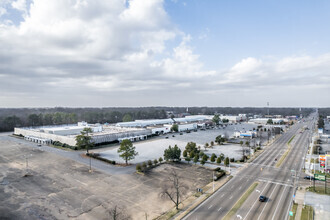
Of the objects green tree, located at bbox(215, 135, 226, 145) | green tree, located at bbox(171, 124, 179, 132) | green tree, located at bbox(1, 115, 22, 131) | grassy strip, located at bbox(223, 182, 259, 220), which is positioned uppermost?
green tree, located at bbox(1, 115, 22, 131)

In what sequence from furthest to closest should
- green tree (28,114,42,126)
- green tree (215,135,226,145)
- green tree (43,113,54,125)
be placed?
green tree (43,113,54,125) → green tree (28,114,42,126) → green tree (215,135,226,145)

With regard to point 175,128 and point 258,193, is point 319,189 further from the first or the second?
point 175,128

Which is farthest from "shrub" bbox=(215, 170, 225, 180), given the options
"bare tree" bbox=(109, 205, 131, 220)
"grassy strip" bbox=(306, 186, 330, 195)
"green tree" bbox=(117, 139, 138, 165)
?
"green tree" bbox=(117, 139, 138, 165)

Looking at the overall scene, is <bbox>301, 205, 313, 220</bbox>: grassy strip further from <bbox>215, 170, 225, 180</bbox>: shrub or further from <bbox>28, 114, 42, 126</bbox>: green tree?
<bbox>28, 114, 42, 126</bbox>: green tree

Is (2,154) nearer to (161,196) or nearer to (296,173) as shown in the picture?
(161,196)

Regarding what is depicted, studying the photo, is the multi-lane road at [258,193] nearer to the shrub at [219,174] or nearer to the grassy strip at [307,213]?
the grassy strip at [307,213]

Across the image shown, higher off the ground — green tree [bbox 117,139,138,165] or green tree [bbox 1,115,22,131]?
green tree [bbox 1,115,22,131]

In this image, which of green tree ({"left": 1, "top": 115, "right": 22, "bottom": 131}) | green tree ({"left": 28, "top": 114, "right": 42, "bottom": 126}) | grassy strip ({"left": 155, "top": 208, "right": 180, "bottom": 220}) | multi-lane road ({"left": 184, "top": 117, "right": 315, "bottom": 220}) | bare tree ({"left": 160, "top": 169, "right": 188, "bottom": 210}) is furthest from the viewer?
green tree ({"left": 28, "top": 114, "right": 42, "bottom": 126})

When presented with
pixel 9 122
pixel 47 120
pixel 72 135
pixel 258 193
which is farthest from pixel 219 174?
pixel 47 120
